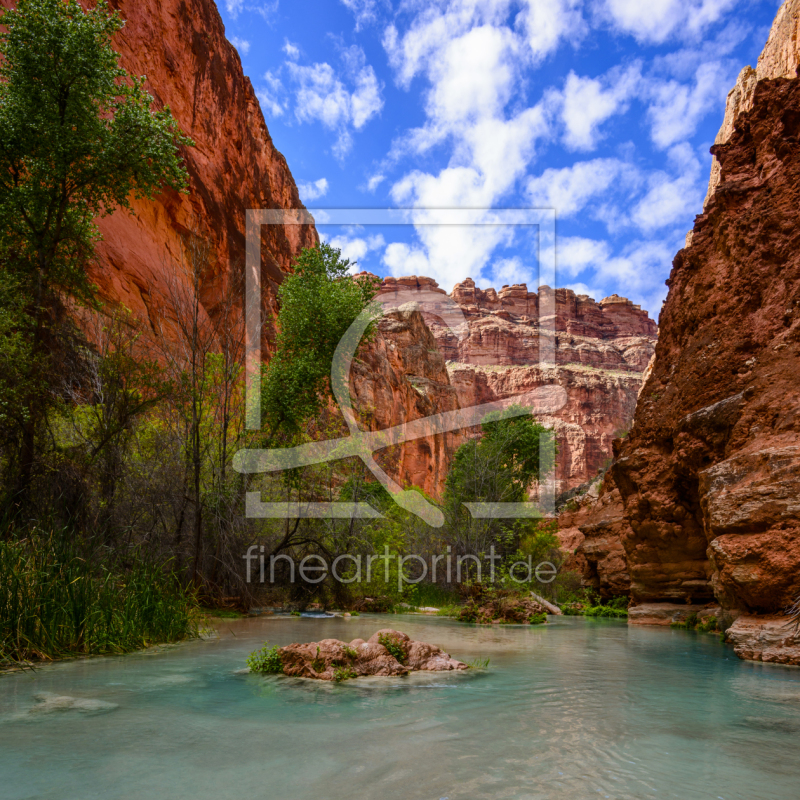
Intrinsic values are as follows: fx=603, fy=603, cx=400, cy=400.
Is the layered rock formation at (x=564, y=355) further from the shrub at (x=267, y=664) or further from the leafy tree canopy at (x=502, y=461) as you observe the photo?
the shrub at (x=267, y=664)

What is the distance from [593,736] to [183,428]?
1144 centimetres

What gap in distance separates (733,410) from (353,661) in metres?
8.21

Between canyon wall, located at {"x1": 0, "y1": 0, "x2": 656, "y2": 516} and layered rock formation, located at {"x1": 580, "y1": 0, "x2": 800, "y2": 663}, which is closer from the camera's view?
layered rock formation, located at {"x1": 580, "y1": 0, "x2": 800, "y2": 663}

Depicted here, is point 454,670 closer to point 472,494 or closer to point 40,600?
point 40,600

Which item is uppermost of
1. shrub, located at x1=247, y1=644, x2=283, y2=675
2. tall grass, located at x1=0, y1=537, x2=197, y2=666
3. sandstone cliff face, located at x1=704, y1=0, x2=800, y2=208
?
sandstone cliff face, located at x1=704, y1=0, x2=800, y2=208

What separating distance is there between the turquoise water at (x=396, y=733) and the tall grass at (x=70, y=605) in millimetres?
363

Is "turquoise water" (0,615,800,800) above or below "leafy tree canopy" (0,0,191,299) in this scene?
below

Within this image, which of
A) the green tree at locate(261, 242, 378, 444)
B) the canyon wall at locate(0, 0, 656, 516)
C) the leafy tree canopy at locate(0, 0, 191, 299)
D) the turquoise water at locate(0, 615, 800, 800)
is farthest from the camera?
the canyon wall at locate(0, 0, 656, 516)

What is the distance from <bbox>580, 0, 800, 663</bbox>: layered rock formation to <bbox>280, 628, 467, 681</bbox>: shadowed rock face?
4596mm

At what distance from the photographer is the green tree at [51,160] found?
838 cm

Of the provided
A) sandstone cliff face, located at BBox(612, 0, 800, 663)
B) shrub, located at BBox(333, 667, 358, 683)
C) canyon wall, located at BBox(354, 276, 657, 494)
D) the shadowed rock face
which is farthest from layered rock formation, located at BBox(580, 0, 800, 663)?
canyon wall, located at BBox(354, 276, 657, 494)

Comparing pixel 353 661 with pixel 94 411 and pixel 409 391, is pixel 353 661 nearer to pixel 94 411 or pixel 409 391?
pixel 94 411

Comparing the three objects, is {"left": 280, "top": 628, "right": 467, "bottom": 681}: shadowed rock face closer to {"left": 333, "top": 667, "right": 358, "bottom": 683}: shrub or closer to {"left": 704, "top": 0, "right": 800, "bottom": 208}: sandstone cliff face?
{"left": 333, "top": 667, "right": 358, "bottom": 683}: shrub

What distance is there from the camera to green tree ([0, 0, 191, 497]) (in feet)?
27.5
